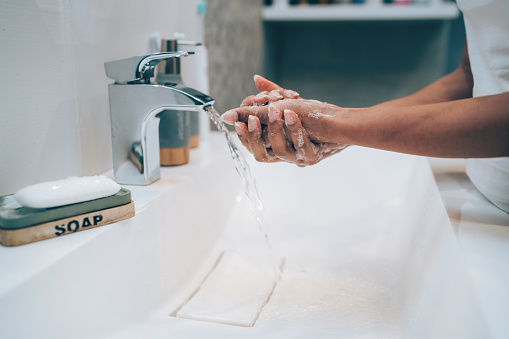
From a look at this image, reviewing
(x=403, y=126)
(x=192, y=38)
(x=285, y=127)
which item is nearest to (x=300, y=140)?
(x=285, y=127)

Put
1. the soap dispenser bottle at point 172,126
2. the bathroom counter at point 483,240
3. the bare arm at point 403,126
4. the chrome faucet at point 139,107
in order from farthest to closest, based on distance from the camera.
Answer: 1. the soap dispenser bottle at point 172,126
2. the chrome faucet at point 139,107
3. the bare arm at point 403,126
4. the bathroom counter at point 483,240

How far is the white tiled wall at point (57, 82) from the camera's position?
0.48 m

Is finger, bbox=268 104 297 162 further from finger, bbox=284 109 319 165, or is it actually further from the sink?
the sink

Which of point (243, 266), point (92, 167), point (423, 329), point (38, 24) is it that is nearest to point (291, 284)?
point (243, 266)

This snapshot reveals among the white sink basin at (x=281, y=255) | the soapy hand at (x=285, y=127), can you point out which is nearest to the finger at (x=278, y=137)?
the soapy hand at (x=285, y=127)

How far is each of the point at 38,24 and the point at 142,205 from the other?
0.24 meters

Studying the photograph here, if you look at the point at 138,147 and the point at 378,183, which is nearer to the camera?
the point at 138,147

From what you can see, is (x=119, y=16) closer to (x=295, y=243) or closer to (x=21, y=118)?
(x=21, y=118)

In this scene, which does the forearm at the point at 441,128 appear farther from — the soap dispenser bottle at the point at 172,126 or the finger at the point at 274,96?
the soap dispenser bottle at the point at 172,126

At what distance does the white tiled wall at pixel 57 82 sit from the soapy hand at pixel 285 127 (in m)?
0.20

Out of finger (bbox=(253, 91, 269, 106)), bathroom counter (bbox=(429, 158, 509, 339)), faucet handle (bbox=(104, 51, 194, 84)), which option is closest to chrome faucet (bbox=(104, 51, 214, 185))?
faucet handle (bbox=(104, 51, 194, 84))

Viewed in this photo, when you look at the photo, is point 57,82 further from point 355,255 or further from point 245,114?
point 355,255

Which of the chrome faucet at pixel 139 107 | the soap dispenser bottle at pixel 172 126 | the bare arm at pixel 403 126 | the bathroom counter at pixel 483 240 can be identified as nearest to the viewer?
the bathroom counter at pixel 483 240

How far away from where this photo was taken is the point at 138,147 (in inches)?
23.8
